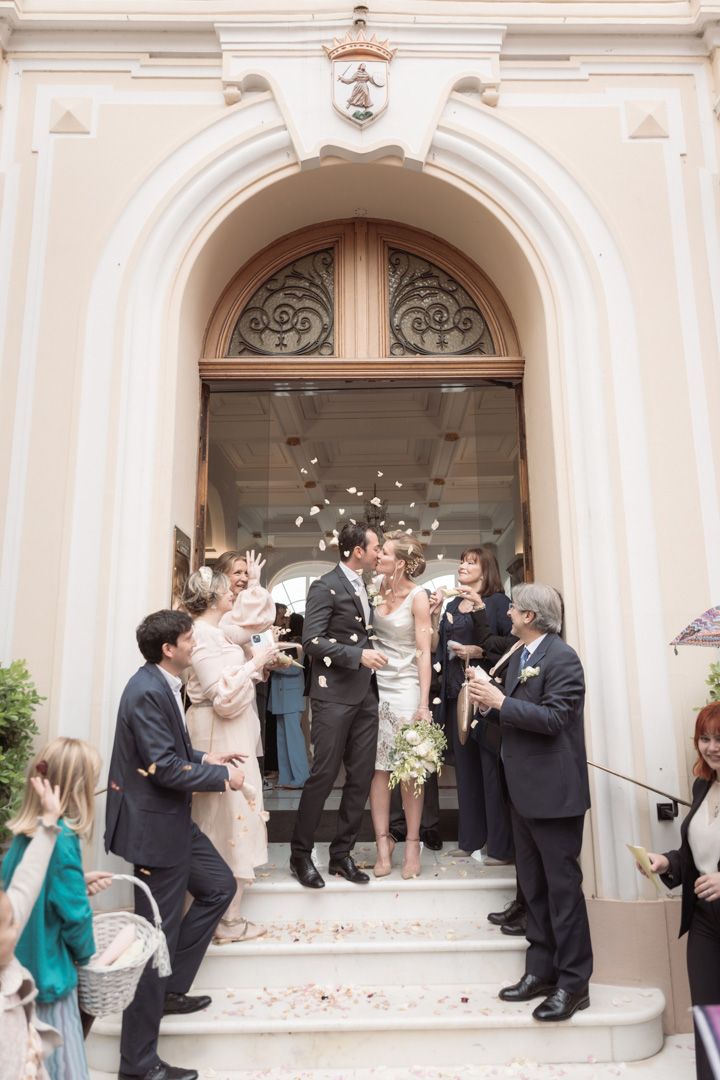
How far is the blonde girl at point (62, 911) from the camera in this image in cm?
270

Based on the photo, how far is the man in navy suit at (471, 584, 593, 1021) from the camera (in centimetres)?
Answer: 386

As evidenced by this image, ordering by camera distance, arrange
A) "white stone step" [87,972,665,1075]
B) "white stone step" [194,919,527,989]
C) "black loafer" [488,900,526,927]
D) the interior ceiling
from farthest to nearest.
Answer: the interior ceiling < "black loafer" [488,900,526,927] < "white stone step" [194,919,527,989] < "white stone step" [87,972,665,1075]

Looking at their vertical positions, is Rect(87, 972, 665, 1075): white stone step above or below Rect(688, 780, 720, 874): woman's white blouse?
below

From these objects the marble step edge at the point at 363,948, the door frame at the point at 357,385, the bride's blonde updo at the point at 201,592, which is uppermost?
the door frame at the point at 357,385

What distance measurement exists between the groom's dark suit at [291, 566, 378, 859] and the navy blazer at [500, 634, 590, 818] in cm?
121

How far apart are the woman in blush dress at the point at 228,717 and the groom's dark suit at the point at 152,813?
603mm

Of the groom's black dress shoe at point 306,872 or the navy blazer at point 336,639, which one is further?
the navy blazer at point 336,639

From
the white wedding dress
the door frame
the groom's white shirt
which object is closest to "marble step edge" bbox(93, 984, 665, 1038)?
the white wedding dress

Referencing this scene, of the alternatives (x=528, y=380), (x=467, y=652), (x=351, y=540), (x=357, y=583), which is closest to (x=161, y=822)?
(x=357, y=583)

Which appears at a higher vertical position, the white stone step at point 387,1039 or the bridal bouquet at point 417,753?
the bridal bouquet at point 417,753

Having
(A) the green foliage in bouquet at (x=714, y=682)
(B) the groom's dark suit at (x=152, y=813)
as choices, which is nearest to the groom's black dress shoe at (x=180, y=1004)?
(B) the groom's dark suit at (x=152, y=813)

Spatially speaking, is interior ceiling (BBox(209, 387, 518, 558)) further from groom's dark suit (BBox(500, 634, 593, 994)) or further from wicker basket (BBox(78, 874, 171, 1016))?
wicker basket (BBox(78, 874, 171, 1016))

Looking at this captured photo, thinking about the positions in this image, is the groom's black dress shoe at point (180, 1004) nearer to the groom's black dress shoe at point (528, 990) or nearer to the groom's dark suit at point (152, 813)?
the groom's dark suit at point (152, 813)

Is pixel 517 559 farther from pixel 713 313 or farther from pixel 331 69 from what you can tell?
pixel 331 69
